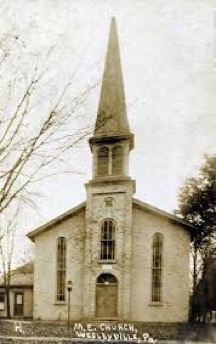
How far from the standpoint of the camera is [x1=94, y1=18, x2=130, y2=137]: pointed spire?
3078mm

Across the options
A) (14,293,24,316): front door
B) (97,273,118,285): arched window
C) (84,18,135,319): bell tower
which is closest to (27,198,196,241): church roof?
(84,18,135,319): bell tower

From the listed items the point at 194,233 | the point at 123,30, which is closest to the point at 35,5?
the point at 123,30

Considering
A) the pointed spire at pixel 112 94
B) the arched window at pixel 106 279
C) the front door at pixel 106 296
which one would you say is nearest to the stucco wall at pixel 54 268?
the front door at pixel 106 296

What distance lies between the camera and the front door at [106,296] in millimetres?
3356

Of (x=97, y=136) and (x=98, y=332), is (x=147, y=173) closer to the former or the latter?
(x=97, y=136)

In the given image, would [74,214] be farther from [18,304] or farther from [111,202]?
[18,304]

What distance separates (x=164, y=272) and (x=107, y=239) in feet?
1.78

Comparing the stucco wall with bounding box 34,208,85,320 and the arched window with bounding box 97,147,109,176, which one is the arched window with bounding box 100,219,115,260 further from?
the arched window with bounding box 97,147,109,176

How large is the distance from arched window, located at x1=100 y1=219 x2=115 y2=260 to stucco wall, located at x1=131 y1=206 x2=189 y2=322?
0.49 feet

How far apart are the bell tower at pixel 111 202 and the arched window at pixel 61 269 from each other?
145 mm

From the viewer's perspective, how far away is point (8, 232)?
3.26 m

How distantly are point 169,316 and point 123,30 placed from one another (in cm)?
178

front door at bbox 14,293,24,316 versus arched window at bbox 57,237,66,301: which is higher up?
arched window at bbox 57,237,66,301

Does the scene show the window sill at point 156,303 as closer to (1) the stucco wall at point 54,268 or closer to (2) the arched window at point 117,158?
(1) the stucco wall at point 54,268
